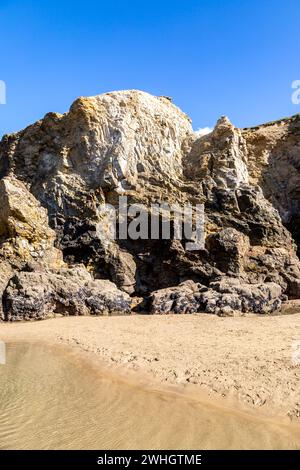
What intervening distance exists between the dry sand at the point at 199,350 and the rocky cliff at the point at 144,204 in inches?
81.9

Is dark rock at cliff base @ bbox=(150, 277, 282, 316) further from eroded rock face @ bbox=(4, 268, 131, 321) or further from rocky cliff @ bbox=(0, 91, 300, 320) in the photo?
eroded rock face @ bbox=(4, 268, 131, 321)

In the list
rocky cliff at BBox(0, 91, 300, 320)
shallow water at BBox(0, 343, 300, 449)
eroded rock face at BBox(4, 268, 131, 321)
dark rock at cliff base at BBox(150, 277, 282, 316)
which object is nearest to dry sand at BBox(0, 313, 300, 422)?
shallow water at BBox(0, 343, 300, 449)

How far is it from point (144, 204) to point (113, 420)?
58.9 feet

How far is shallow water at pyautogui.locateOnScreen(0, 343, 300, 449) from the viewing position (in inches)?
197

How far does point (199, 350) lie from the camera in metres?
9.34

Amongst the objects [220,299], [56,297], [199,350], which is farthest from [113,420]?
[56,297]

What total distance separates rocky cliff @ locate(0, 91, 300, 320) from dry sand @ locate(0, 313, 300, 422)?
2.08 meters

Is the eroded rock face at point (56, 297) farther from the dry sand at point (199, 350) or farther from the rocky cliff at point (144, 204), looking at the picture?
the dry sand at point (199, 350)

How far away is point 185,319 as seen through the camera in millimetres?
14367

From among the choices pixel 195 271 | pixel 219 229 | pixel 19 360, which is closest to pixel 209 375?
pixel 19 360

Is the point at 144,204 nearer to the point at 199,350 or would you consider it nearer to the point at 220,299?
the point at 220,299

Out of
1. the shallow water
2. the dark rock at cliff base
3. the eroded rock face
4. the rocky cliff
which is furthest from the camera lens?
the rocky cliff
